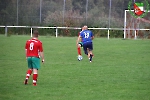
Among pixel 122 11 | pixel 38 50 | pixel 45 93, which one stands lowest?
pixel 45 93

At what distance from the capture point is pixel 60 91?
1296 centimetres

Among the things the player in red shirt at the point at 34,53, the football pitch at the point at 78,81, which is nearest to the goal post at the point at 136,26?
the football pitch at the point at 78,81

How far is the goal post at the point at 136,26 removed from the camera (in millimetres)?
44781

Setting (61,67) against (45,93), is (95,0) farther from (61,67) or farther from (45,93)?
(45,93)

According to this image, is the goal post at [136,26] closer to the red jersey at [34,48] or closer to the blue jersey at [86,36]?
the blue jersey at [86,36]

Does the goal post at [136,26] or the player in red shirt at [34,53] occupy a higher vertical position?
the goal post at [136,26]

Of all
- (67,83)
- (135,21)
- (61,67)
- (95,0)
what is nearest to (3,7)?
(95,0)

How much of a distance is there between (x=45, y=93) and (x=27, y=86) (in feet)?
4.72

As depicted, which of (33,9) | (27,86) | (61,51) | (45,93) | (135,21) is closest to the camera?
(45,93)

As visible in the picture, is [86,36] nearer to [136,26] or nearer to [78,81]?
[78,81]

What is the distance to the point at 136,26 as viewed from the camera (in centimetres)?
4553

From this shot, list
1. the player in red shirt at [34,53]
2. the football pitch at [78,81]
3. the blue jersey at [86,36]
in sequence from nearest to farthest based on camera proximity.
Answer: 1. the football pitch at [78,81]
2. the player in red shirt at [34,53]
3. the blue jersey at [86,36]

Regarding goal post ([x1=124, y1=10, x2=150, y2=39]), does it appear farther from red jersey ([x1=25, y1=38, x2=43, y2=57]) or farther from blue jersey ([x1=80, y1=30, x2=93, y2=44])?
red jersey ([x1=25, y1=38, x2=43, y2=57])

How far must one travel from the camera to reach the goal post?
44.8 m
